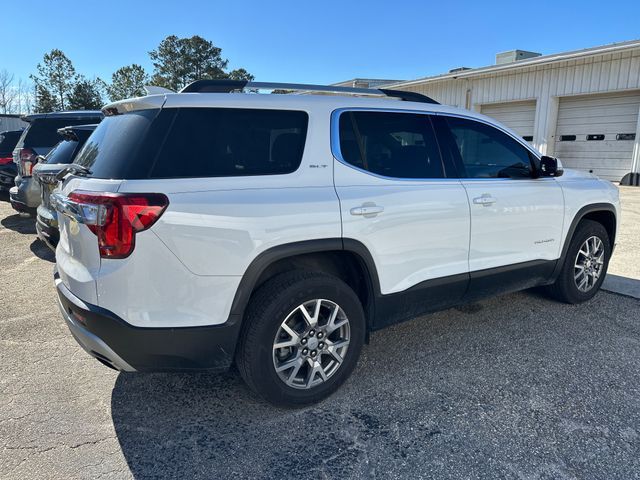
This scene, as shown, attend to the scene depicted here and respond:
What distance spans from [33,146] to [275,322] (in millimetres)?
7133

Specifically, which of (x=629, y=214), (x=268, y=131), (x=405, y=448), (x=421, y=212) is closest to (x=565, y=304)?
(x=421, y=212)

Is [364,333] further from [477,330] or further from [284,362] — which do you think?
[477,330]

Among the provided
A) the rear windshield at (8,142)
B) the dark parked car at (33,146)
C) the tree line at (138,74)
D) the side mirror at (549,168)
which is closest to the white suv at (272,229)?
the side mirror at (549,168)

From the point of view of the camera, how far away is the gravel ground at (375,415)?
2377mm

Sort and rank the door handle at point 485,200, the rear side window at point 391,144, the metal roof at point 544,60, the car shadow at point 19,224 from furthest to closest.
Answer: the metal roof at point 544,60 < the car shadow at point 19,224 < the door handle at point 485,200 < the rear side window at point 391,144

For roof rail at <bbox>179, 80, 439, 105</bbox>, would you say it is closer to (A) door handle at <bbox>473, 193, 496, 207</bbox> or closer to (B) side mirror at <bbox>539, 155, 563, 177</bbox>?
(A) door handle at <bbox>473, 193, 496, 207</bbox>

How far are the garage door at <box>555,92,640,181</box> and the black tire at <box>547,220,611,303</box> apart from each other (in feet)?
40.6

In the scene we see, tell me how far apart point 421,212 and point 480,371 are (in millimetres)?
1231

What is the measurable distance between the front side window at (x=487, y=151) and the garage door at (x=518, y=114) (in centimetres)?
1469

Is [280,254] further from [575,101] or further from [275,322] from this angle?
[575,101]

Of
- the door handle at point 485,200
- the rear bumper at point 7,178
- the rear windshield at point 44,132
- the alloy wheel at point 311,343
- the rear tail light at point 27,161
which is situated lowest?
the alloy wheel at point 311,343

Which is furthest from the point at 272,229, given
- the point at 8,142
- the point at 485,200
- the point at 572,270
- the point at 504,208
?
the point at 8,142

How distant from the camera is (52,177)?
4.55 m

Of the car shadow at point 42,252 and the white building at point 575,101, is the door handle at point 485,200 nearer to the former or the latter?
the car shadow at point 42,252
